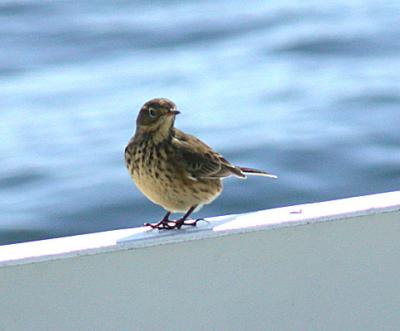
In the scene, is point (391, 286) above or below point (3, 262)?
below

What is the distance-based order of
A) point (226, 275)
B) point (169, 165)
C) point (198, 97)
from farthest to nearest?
point (198, 97) < point (169, 165) < point (226, 275)

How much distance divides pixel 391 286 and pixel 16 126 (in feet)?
17.7

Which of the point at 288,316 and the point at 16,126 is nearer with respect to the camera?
the point at 288,316

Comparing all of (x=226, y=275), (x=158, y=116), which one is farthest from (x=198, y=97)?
(x=226, y=275)

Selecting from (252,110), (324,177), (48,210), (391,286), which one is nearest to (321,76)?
(252,110)

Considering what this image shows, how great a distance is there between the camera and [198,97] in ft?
29.3

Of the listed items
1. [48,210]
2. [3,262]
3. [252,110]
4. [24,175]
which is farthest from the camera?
[252,110]

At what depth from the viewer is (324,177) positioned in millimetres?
7457

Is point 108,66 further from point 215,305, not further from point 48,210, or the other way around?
point 215,305

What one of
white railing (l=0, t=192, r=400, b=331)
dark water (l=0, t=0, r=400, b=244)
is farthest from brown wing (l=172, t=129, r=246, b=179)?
dark water (l=0, t=0, r=400, b=244)

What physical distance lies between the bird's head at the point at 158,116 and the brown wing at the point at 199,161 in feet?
0.20

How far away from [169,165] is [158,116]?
0.17m

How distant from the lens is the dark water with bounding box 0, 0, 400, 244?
733cm

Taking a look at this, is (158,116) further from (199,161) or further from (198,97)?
(198,97)
